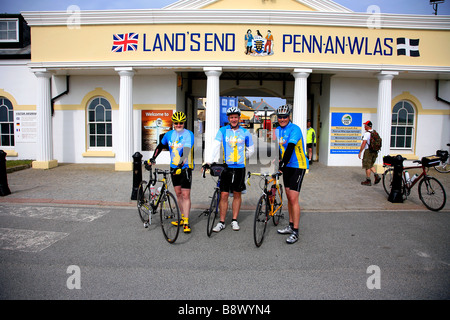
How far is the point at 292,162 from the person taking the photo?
5.15 meters

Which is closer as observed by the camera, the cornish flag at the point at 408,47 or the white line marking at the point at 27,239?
the white line marking at the point at 27,239

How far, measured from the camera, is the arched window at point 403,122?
13.5m

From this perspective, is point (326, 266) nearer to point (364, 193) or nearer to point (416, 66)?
point (364, 193)

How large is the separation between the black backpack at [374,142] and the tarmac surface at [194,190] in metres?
1.13

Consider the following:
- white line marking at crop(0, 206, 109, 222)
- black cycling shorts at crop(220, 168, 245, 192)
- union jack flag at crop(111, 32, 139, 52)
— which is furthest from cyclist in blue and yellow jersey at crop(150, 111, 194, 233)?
union jack flag at crop(111, 32, 139, 52)

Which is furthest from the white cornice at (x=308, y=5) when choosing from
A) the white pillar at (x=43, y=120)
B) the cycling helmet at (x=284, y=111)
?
the cycling helmet at (x=284, y=111)

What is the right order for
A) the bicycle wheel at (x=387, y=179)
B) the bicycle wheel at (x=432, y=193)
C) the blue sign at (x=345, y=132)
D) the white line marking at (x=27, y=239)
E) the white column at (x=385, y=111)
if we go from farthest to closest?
the blue sign at (x=345, y=132) < the white column at (x=385, y=111) < the bicycle wheel at (x=387, y=179) < the bicycle wheel at (x=432, y=193) < the white line marking at (x=27, y=239)

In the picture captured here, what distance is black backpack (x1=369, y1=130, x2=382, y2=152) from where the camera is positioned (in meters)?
9.33

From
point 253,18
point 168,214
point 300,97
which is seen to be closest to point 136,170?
point 168,214

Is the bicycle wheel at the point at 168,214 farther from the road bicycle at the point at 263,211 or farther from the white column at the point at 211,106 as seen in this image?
the white column at the point at 211,106

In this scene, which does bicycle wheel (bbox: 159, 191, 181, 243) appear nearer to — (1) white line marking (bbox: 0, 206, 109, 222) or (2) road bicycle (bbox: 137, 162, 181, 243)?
(2) road bicycle (bbox: 137, 162, 181, 243)

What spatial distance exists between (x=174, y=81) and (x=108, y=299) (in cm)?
1099

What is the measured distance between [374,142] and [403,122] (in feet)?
17.6

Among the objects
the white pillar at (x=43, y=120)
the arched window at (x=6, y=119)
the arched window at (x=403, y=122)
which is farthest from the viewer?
the arched window at (x=6, y=119)
